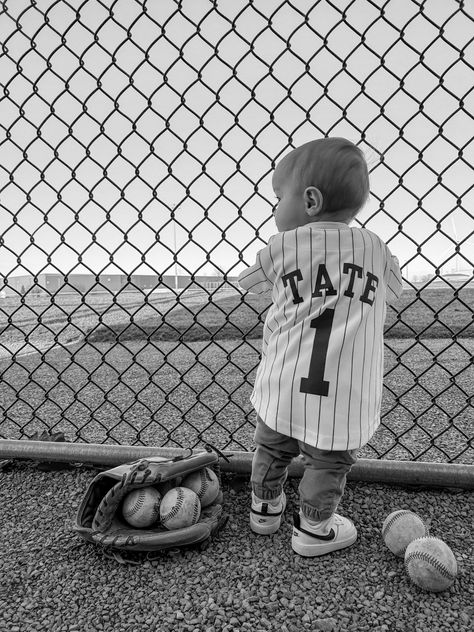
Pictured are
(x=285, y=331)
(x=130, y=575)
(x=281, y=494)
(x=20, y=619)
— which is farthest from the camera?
(x=281, y=494)

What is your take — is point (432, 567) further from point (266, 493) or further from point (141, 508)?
point (141, 508)

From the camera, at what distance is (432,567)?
1.52 m

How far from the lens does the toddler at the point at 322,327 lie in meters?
1.66

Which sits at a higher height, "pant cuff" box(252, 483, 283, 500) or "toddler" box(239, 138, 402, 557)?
"toddler" box(239, 138, 402, 557)

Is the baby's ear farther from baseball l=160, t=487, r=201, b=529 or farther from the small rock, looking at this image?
the small rock

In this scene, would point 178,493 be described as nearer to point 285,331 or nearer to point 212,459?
point 212,459

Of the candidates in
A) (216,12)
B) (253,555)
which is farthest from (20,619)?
(216,12)

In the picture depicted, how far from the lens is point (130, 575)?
5.48 feet

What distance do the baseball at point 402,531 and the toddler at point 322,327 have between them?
0.44 feet

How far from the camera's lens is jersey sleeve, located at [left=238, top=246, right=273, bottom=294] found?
1.83m

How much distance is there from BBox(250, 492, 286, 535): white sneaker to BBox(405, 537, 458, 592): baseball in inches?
20.2

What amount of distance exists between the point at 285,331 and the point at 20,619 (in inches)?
50.3

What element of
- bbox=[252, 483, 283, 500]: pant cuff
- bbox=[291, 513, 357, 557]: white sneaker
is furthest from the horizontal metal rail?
bbox=[291, 513, 357, 557]: white sneaker

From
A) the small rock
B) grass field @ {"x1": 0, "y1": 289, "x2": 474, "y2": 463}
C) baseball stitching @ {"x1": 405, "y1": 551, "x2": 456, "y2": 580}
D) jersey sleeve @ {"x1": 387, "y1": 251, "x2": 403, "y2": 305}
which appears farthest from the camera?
grass field @ {"x1": 0, "y1": 289, "x2": 474, "y2": 463}
